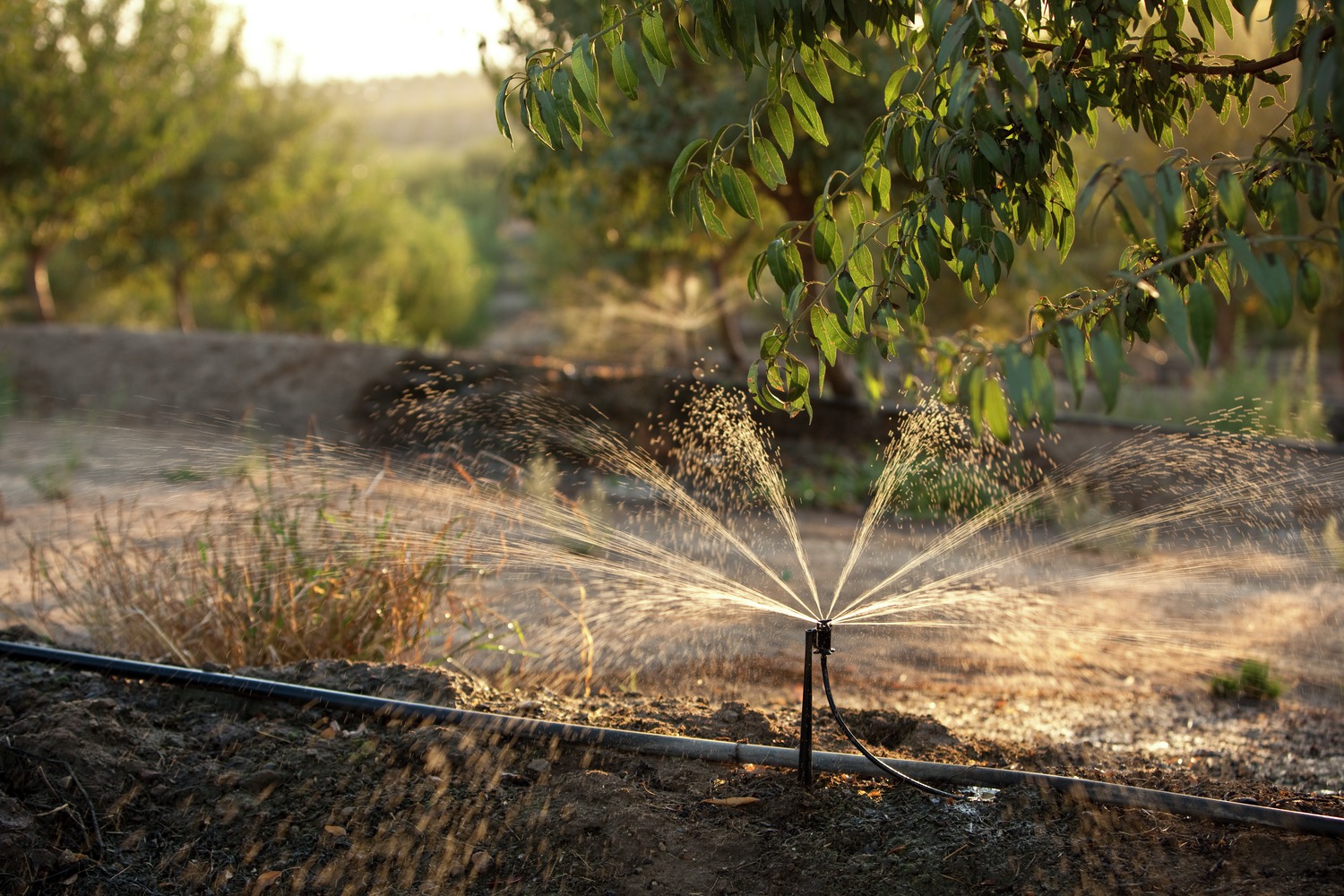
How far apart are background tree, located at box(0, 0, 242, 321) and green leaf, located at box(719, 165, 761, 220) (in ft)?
50.0

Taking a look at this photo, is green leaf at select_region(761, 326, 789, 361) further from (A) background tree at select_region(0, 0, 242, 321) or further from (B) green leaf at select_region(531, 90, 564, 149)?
Answer: (A) background tree at select_region(0, 0, 242, 321)

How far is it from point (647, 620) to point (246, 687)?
6.56ft

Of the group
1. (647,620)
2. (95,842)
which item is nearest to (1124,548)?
(647,620)

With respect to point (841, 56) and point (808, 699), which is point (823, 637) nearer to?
point (808, 699)

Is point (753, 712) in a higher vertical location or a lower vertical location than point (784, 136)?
lower

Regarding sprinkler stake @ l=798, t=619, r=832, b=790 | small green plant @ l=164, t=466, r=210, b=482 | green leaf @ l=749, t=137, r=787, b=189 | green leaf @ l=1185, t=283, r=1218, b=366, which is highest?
green leaf @ l=749, t=137, r=787, b=189

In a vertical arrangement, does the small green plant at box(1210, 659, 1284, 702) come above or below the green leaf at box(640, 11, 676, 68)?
below

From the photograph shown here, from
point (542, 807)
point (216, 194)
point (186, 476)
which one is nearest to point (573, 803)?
point (542, 807)

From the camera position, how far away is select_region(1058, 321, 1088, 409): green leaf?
59.6 inches

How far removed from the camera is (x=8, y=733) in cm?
Answer: 277

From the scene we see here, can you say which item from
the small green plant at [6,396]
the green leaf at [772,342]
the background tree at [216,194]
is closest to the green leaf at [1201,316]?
the green leaf at [772,342]

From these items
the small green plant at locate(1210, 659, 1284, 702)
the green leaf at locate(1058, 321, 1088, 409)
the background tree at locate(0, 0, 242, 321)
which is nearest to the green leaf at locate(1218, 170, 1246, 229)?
the green leaf at locate(1058, 321, 1088, 409)

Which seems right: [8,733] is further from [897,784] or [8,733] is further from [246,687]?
[897,784]

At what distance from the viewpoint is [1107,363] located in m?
1.48
